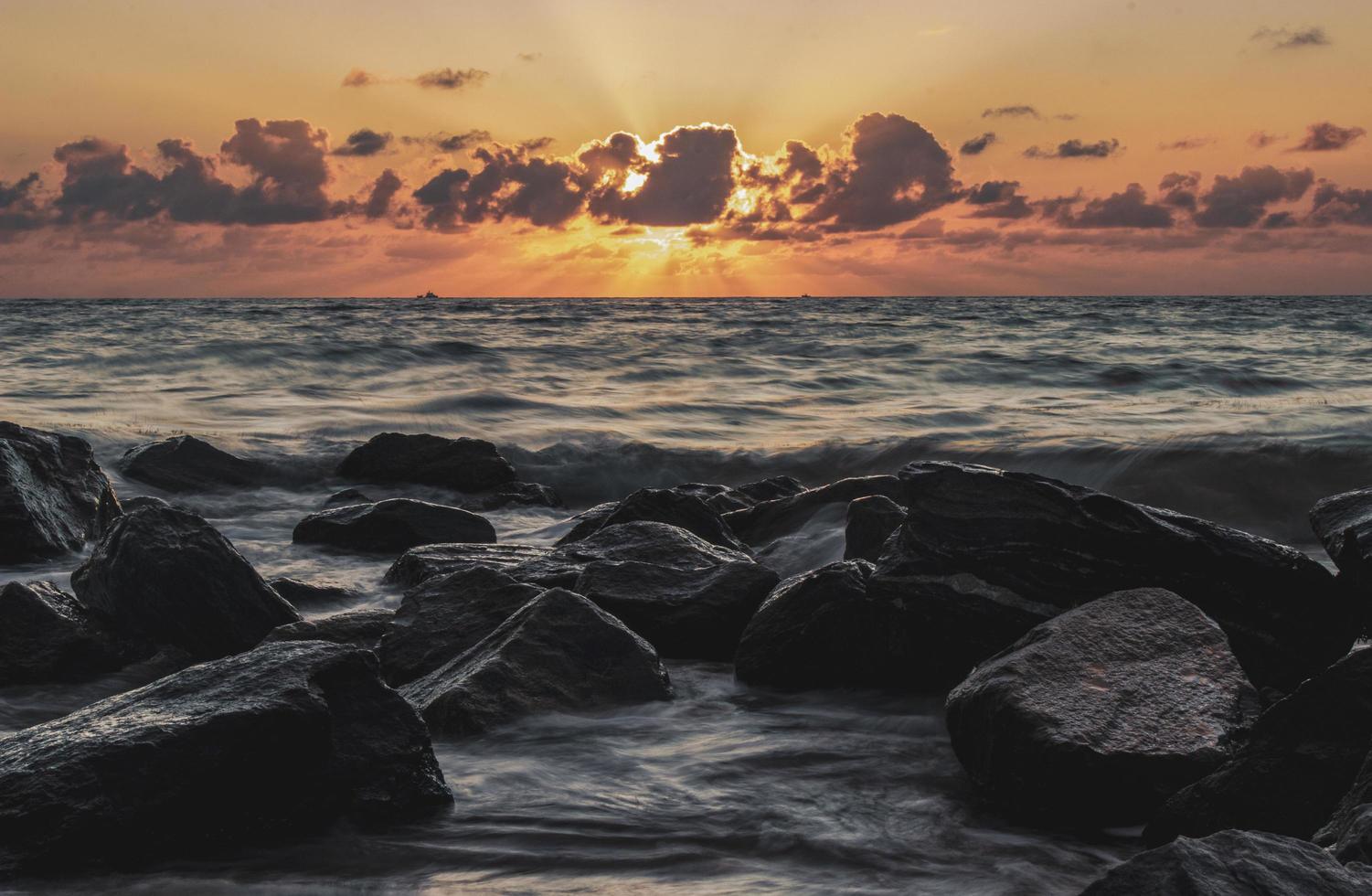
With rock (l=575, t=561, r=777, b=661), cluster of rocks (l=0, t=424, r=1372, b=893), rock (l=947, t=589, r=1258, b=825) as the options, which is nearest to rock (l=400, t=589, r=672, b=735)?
cluster of rocks (l=0, t=424, r=1372, b=893)

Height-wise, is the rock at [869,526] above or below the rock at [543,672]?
above

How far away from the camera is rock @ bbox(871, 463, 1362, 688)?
427 centimetres

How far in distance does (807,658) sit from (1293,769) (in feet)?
6.97

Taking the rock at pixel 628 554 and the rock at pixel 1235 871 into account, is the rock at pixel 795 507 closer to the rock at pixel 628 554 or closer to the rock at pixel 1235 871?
the rock at pixel 628 554

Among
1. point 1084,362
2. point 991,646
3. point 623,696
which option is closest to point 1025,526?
point 991,646

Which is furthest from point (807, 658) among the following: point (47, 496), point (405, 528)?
point (47, 496)

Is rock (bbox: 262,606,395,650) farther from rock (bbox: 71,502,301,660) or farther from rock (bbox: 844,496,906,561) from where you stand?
rock (bbox: 844,496,906,561)

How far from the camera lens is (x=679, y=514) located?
6.88 metres

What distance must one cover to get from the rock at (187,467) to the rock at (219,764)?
7.86 m

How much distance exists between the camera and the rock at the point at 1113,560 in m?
4.27

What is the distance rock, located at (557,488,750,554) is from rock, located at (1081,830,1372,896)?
15.7 ft

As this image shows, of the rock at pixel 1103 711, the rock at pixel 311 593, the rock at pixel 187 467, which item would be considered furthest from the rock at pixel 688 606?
the rock at pixel 187 467

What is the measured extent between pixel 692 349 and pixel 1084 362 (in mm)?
9193

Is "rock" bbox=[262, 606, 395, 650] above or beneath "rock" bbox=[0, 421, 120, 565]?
beneath
